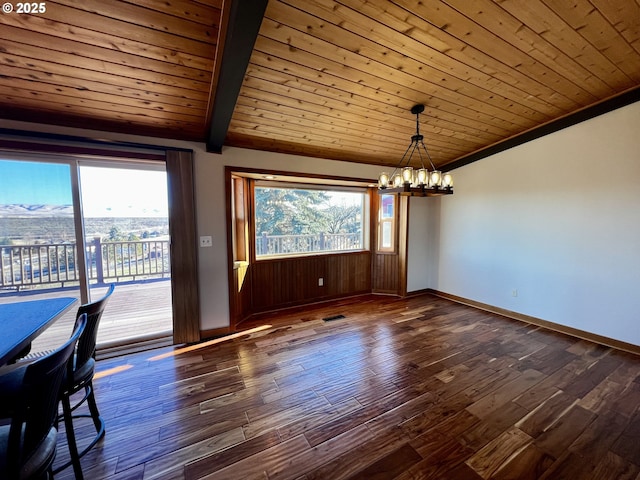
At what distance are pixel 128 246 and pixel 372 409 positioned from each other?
4.98 metres

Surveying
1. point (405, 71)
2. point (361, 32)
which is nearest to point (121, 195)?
point (361, 32)

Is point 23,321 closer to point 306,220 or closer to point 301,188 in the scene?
point 301,188

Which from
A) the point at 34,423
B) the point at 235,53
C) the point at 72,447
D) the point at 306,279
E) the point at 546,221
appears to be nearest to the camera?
the point at 34,423

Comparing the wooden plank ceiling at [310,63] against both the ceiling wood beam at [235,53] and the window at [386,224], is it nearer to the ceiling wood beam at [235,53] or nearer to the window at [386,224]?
the ceiling wood beam at [235,53]

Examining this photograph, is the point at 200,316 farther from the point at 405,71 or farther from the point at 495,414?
the point at 405,71

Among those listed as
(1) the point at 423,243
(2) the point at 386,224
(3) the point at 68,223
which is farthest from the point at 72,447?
(1) the point at 423,243

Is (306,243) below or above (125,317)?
above

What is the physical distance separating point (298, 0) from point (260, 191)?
2.82 metres

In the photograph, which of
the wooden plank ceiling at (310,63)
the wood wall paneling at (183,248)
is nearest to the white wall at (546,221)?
the wood wall paneling at (183,248)

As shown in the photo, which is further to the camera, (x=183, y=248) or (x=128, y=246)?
(x=128, y=246)

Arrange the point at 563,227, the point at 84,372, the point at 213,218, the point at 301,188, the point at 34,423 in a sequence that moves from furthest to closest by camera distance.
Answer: the point at 301,188, the point at 563,227, the point at 213,218, the point at 84,372, the point at 34,423

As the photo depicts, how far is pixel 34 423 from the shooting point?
1005 mm

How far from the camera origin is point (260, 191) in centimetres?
428

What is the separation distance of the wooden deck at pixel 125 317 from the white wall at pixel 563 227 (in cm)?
494
